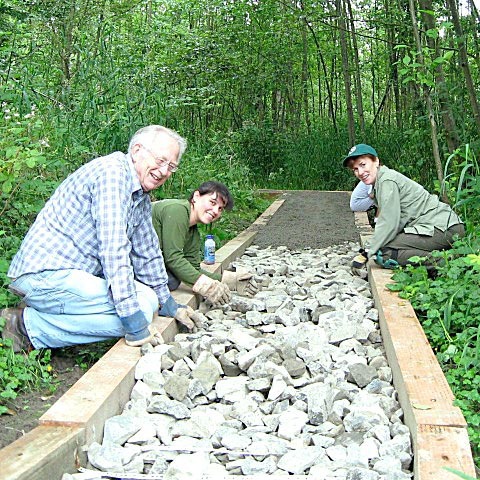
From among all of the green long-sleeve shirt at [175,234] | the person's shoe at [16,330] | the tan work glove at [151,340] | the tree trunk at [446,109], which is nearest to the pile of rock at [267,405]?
the tan work glove at [151,340]

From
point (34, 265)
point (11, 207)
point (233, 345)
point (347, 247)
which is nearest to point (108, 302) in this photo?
point (34, 265)

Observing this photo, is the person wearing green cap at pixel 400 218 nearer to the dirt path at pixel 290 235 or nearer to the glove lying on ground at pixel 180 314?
the glove lying on ground at pixel 180 314

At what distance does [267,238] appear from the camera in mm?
7660

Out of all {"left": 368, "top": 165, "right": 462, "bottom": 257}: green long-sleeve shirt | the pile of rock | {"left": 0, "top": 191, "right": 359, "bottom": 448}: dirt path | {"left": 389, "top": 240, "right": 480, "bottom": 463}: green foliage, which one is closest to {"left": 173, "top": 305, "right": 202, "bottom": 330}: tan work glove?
the pile of rock

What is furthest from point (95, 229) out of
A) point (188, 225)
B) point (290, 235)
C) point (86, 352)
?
point (290, 235)

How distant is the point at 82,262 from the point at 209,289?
3.66 feet

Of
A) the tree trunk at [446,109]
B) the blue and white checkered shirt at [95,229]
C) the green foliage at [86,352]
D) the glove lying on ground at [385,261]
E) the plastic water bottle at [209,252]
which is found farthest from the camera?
the tree trunk at [446,109]

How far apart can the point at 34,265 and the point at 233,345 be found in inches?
43.1

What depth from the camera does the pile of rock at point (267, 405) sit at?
8.00 feet

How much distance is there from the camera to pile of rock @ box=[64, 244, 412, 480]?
2.44m

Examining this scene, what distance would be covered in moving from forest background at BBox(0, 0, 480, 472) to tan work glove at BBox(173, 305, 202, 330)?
0.94m

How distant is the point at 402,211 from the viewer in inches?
203

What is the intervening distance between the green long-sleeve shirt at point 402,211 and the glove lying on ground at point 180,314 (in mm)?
1644

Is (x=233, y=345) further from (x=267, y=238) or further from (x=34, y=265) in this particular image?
(x=267, y=238)
